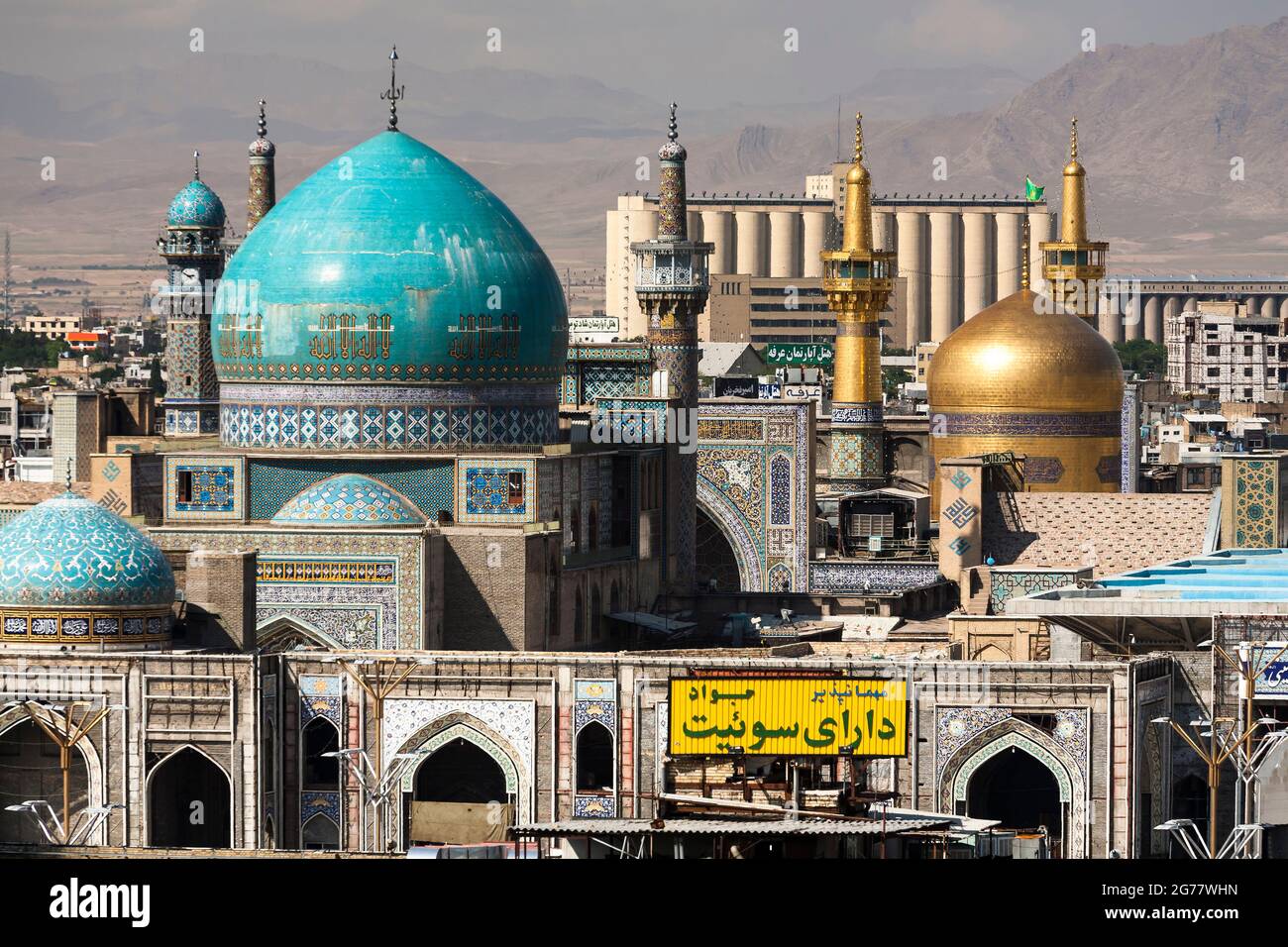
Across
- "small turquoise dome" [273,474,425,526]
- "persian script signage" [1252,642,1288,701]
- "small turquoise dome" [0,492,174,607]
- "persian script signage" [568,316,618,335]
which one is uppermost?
"persian script signage" [568,316,618,335]

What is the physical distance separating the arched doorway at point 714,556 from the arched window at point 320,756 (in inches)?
645

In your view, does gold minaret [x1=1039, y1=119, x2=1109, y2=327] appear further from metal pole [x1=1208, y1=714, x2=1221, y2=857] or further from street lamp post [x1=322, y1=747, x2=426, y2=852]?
street lamp post [x1=322, y1=747, x2=426, y2=852]

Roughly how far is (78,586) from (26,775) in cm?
209

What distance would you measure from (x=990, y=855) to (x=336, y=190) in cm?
1455

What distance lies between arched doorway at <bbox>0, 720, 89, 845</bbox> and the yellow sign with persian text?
21.1 feet

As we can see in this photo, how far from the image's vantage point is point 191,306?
5034cm

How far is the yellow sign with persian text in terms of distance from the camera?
96.6 ft

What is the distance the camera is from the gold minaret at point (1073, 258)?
55.9m

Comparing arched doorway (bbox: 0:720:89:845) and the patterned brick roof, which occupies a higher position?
the patterned brick roof

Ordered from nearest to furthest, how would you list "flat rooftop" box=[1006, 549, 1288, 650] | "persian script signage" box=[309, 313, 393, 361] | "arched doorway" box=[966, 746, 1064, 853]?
"flat rooftop" box=[1006, 549, 1288, 650] < "arched doorway" box=[966, 746, 1064, 853] < "persian script signage" box=[309, 313, 393, 361]

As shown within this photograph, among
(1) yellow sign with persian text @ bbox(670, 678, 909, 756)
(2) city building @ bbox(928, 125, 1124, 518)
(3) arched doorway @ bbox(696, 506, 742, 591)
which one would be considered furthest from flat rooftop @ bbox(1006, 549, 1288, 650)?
(2) city building @ bbox(928, 125, 1124, 518)

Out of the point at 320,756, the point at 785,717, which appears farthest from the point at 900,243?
the point at 785,717

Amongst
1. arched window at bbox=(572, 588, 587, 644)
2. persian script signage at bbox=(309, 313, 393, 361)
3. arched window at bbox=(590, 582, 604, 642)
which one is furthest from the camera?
arched window at bbox=(590, 582, 604, 642)
